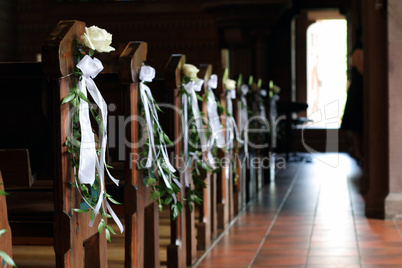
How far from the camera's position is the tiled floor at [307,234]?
3.49m

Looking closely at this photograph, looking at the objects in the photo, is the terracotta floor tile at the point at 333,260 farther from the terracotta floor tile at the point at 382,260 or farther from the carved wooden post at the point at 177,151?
the carved wooden post at the point at 177,151

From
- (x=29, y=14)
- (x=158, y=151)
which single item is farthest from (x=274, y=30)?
(x=158, y=151)

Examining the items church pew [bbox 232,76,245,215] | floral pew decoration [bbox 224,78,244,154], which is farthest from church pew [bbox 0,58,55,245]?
church pew [bbox 232,76,245,215]

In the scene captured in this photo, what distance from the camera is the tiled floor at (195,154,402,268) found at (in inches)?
138

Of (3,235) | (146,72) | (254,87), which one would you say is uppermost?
(254,87)

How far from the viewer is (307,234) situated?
4.21 m

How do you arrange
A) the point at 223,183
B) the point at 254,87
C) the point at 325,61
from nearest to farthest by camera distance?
1. the point at 223,183
2. the point at 254,87
3. the point at 325,61

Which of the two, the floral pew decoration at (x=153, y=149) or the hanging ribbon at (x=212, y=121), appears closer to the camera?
the floral pew decoration at (x=153, y=149)

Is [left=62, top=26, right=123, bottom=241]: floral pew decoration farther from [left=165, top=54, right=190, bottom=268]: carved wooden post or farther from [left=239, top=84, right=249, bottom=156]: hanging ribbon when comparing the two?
[left=239, top=84, right=249, bottom=156]: hanging ribbon

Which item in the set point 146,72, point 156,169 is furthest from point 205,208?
point 146,72

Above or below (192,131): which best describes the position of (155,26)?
above

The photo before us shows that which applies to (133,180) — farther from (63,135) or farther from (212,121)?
(212,121)

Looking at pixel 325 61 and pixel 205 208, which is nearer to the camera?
pixel 205 208

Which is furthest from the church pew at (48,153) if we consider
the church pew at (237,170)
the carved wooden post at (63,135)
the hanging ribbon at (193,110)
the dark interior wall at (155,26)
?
the dark interior wall at (155,26)
